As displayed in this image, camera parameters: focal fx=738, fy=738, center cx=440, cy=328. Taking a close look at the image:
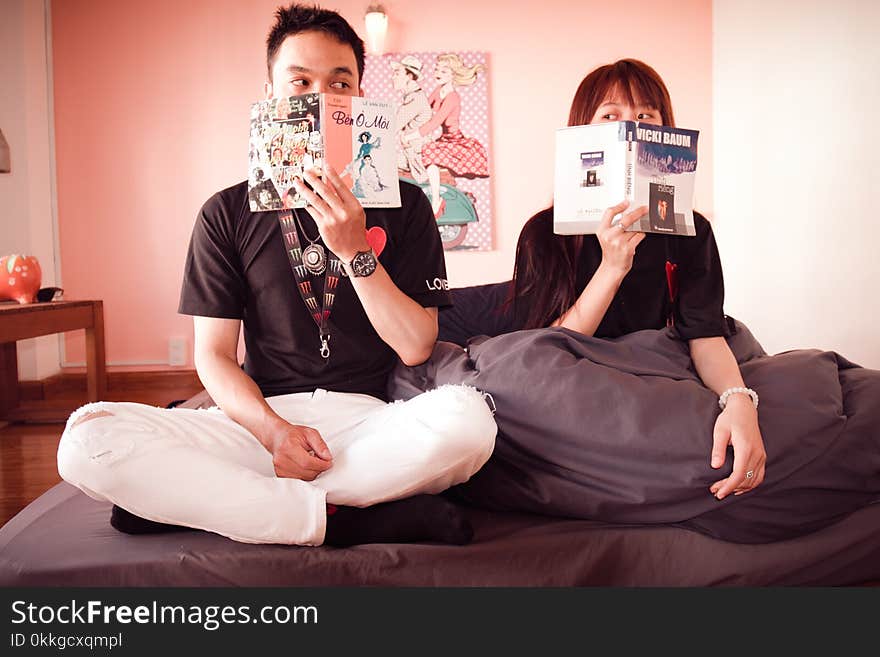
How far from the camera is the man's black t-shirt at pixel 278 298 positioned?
1.29 meters

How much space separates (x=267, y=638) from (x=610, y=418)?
56cm

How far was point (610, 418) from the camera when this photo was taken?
1.10m

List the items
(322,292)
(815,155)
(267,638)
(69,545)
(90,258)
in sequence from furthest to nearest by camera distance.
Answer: (90,258) < (815,155) < (322,292) < (69,545) < (267,638)

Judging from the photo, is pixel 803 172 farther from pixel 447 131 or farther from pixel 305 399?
pixel 305 399

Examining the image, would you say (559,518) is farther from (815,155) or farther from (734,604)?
(815,155)

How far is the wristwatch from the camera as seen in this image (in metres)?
1.20

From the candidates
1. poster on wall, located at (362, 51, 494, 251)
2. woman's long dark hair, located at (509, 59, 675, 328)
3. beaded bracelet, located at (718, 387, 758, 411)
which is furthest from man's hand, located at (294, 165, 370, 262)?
poster on wall, located at (362, 51, 494, 251)

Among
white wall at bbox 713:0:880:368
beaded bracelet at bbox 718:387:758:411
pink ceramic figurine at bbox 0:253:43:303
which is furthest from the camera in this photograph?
pink ceramic figurine at bbox 0:253:43:303

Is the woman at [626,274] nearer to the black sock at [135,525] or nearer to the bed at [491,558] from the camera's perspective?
the bed at [491,558]

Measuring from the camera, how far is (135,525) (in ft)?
3.57

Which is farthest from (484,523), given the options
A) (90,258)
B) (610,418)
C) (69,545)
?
(90,258)

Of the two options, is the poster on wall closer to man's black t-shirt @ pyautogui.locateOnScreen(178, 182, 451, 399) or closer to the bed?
man's black t-shirt @ pyautogui.locateOnScreen(178, 182, 451, 399)

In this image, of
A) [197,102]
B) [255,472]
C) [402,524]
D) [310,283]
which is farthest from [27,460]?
[197,102]

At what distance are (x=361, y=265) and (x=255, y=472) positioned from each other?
1.21ft
